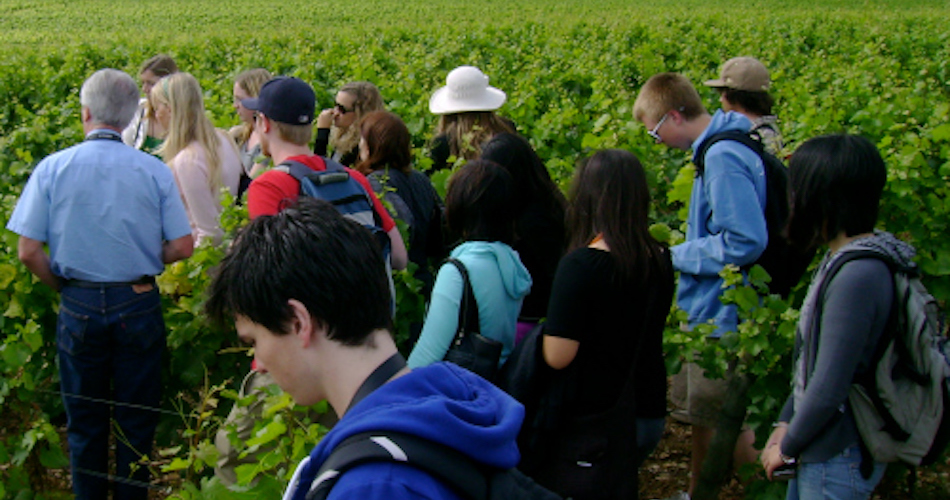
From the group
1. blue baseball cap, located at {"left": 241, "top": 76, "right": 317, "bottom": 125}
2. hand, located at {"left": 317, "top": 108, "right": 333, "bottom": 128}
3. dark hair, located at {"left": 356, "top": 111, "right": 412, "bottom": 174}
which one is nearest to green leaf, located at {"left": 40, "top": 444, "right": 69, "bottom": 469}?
blue baseball cap, located at {"left": 241, "top": 76, "right": 317, "bottom": 125}

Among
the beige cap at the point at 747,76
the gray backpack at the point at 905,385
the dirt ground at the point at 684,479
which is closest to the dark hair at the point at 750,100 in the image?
the beige cap at the point at 747,76

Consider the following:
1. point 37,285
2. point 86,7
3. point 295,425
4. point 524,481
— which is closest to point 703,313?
point 295,425

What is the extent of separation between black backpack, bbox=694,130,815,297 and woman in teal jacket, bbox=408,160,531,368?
0.97m

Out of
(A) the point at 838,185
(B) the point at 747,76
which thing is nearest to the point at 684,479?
(B) the point at 747,76

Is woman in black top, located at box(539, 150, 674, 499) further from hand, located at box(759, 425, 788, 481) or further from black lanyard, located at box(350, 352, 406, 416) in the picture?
black lanyard, located at box(350, 352, 406, 416)

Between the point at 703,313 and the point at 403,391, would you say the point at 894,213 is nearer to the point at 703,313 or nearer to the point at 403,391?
the point at 703,313

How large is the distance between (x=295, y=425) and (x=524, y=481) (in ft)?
4.68

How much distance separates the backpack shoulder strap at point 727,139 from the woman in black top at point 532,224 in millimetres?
590

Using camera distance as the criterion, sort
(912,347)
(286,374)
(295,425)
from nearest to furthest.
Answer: (286,374) → (912,347) → (295,425)

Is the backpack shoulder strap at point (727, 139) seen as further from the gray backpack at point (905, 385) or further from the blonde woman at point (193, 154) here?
the blonde woman at point (193, 154)

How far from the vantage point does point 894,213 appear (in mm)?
4848

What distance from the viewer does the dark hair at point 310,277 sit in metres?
1.68

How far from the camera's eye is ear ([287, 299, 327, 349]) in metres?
1.67

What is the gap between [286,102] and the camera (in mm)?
3561
